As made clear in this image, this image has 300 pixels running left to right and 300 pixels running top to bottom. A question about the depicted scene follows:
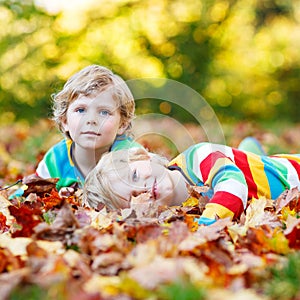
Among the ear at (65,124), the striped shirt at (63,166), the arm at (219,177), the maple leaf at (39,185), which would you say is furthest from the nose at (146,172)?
the ear at (65,124)

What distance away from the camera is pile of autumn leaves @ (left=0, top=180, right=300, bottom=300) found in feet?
5.21

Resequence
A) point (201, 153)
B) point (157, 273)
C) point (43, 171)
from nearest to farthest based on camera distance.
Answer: point (157, 273), point (201, 153), point (43, 171)

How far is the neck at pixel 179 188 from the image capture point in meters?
3.14

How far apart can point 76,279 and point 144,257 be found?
209 millimetres

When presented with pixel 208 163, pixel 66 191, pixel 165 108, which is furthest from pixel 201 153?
pixel 165 108

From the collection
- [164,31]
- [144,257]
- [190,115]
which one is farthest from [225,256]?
[164,31]

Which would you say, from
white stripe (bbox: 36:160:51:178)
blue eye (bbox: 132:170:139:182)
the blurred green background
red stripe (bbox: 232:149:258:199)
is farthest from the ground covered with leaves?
the blurred green background

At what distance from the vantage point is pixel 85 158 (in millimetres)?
3854

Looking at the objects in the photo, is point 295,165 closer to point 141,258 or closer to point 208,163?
point 208,163

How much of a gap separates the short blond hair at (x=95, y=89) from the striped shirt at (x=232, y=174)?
1.80 ft

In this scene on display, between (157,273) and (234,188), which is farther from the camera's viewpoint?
(234,188)

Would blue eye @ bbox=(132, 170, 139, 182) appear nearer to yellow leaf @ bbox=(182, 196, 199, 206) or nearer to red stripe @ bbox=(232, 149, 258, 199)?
yellow leaf @ bbox=(182, 196, 199, 206)

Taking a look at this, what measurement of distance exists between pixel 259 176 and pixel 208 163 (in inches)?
17.2

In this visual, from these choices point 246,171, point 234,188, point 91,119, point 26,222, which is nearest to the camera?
point 26,222
